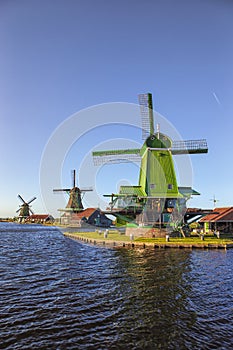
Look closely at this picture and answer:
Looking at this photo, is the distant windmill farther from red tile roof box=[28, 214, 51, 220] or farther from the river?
the river

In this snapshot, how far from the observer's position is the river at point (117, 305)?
8.03m

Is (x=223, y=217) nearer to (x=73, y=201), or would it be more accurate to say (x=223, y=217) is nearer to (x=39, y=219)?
(x=73, y=201)

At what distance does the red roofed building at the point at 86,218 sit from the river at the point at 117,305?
Answer: 216 ft

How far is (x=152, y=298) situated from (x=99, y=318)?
319 centimetres

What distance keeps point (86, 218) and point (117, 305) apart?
75.3 metres

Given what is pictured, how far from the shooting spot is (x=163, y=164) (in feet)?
119

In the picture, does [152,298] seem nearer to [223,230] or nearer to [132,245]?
[132,245]

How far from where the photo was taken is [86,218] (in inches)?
3346

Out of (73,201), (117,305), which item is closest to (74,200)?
(73,201)

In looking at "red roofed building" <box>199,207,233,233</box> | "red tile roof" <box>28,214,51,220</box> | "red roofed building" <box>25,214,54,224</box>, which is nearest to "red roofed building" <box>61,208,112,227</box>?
"red roofed building" <box>25,214,54,224</box>

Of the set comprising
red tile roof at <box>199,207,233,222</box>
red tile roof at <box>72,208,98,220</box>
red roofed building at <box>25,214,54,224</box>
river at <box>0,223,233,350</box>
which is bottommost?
red roofed building at <box>25,214,54,224</box>

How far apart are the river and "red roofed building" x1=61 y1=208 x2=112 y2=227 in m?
65.9

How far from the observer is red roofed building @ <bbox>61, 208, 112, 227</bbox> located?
85.0m

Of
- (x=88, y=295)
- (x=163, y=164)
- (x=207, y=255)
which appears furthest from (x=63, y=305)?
(x=163, y=164)
